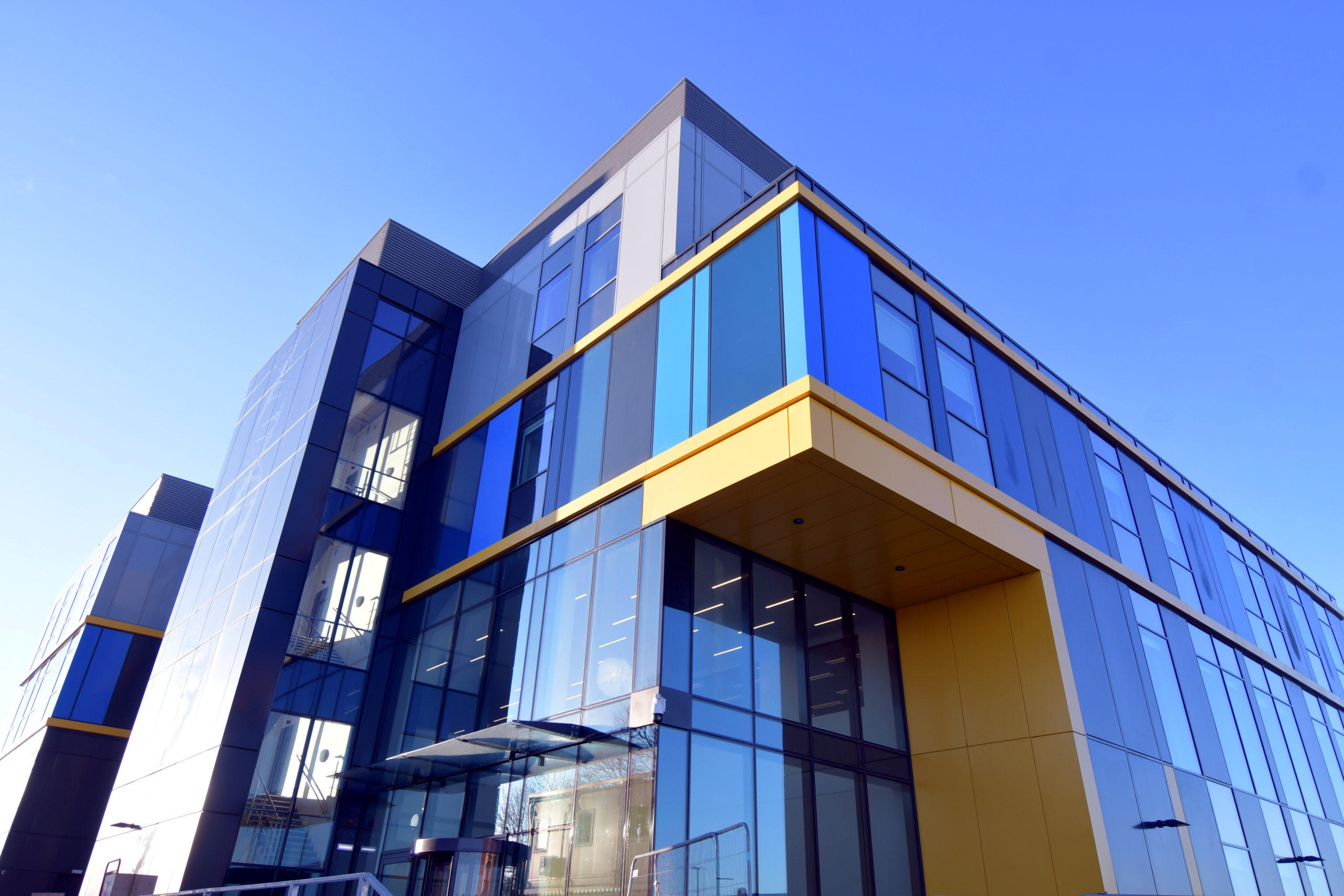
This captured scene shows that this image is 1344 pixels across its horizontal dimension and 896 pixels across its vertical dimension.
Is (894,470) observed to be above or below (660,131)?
below

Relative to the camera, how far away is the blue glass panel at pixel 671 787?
11461mm

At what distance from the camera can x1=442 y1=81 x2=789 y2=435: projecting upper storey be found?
18016 millimetres

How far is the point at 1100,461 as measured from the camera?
19.9 meters

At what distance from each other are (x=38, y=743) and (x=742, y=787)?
2530 cm

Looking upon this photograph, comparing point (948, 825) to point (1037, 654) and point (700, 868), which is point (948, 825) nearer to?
point (1037, 654)

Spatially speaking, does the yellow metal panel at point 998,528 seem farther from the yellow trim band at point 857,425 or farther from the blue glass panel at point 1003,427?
the blue glass panel at point 1003,427

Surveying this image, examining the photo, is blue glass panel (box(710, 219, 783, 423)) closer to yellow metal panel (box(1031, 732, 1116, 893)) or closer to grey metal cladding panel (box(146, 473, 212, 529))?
yellow metal panel (box(1031, 732, 1116, 893))

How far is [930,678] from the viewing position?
1577 centimetres

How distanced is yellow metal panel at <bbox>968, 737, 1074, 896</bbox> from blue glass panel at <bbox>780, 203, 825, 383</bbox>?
6.86 metres

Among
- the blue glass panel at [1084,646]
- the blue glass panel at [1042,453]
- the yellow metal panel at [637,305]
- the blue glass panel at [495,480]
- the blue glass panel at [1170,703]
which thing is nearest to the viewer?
the blue glass panel at [1084,646]

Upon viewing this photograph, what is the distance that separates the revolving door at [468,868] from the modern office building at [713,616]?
0.08 meters

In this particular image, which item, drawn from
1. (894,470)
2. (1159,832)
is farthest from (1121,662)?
(894,470)

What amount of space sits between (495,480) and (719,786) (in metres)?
9.03

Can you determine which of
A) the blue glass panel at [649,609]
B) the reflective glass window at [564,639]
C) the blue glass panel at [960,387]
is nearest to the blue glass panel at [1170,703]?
the blue glass panel at [960,387]
